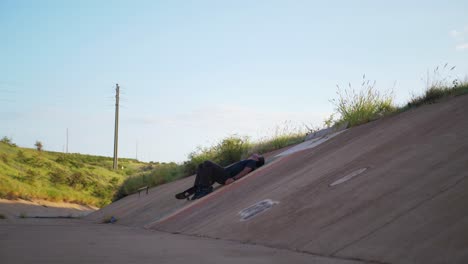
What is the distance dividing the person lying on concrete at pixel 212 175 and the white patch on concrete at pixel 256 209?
4.09 meters

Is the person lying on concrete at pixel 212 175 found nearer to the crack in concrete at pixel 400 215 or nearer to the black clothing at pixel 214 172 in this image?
the black clothing at pixel 214 172

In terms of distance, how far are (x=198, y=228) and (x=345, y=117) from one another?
691 centimetres

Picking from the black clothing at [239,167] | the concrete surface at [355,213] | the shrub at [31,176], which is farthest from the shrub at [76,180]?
the concrete surface at [355,213]

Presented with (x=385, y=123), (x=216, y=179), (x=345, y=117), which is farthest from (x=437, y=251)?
(x=345, y=117)

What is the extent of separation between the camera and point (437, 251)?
4.23m

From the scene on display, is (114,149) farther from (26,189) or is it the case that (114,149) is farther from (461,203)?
(461,203)

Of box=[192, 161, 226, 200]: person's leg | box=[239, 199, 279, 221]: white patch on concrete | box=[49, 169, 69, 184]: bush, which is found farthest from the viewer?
box=[49, 169, 69, 184]: bush

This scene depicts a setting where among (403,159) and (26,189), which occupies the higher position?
(403,159)

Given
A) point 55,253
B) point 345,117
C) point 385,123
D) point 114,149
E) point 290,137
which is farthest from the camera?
point 114,149

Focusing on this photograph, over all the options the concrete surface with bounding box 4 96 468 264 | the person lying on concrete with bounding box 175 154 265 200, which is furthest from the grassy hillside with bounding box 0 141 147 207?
the concrete surface with bounding box 4 96 468 264

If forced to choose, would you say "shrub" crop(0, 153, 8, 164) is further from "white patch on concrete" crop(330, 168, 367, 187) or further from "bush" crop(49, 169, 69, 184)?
"white patch on concrete" crop(330, 168, 367, 187)

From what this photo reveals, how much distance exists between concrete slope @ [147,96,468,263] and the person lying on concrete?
54.6 inches

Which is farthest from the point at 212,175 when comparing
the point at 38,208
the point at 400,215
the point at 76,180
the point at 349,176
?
the point at 76,180

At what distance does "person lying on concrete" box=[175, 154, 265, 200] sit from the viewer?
13.0m
